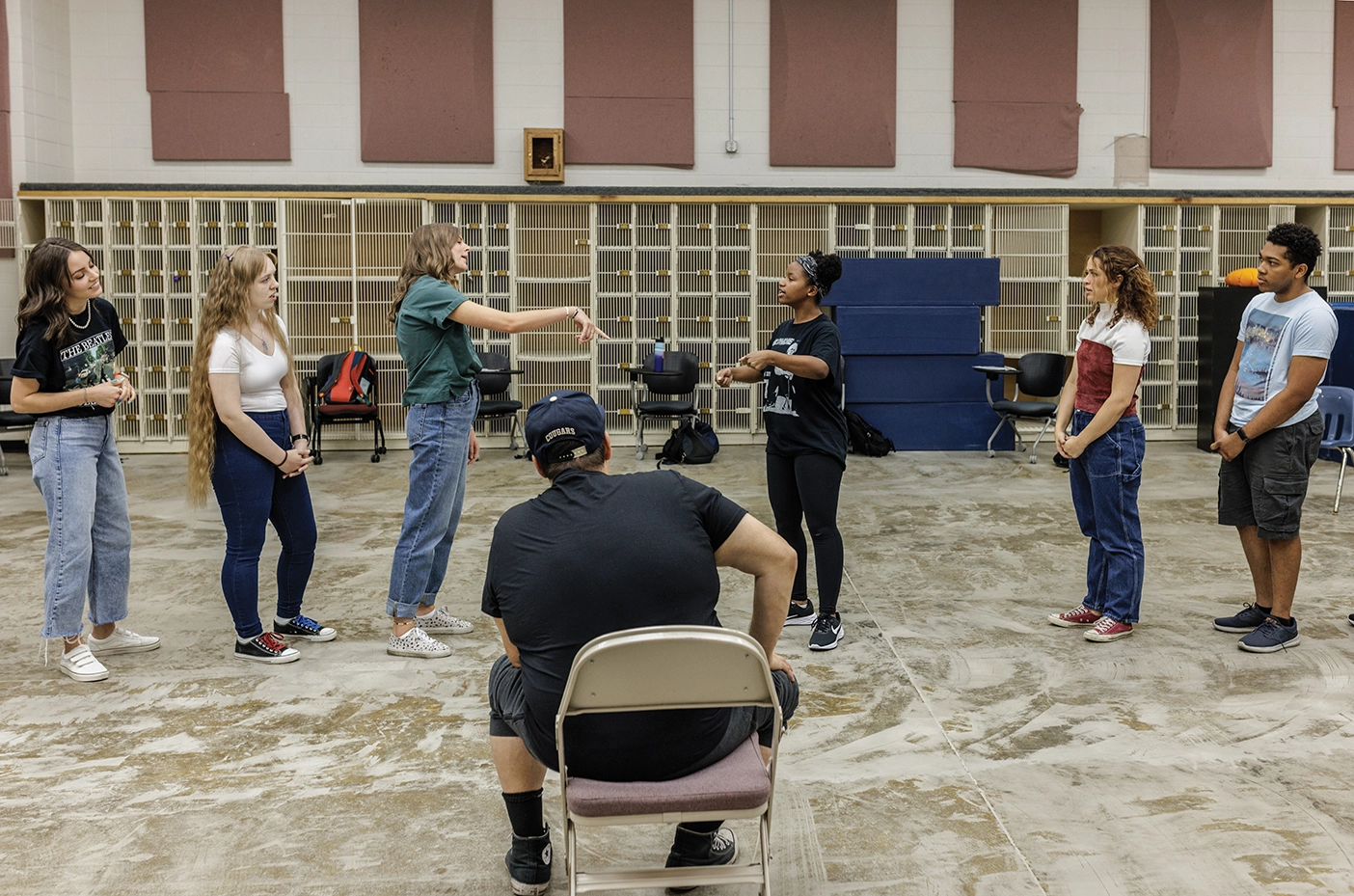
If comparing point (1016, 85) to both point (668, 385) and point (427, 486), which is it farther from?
point (427, 486)

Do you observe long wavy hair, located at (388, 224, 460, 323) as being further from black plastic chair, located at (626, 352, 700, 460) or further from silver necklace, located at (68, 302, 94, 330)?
black plastic chair, located at (626, 352, 700, 460)

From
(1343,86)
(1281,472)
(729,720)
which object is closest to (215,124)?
(1281,472)

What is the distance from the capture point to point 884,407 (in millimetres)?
9922

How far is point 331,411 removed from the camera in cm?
947

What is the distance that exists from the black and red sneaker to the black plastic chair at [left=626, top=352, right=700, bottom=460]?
5.54m

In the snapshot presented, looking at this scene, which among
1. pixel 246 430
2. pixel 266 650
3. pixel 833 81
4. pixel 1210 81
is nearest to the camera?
pixel 246 430

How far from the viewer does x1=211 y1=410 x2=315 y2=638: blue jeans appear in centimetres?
395

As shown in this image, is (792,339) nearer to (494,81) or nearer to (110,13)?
(494,81)

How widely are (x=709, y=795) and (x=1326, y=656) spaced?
304 centimetres

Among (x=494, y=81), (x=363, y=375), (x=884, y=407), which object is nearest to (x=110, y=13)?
(x=494, y=81)

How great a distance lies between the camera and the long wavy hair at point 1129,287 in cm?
413

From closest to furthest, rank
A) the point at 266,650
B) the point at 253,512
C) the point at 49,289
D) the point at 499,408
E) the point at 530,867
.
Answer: the point at 530,867 < the point at 49,289 < the point at 253,512 < the point at 266,650 < the point at 499,408

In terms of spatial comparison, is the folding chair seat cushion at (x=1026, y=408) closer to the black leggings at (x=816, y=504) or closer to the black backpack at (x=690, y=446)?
the black backpack at (x=690, y=446)

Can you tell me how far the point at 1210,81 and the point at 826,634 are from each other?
927cm
